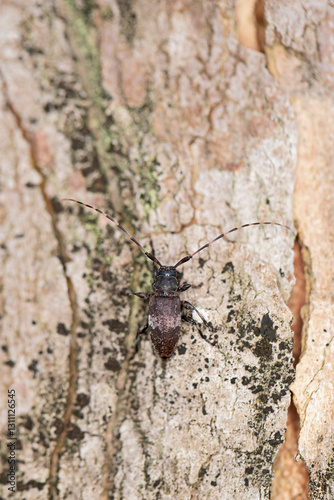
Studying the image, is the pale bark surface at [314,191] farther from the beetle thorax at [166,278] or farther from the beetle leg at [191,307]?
the beetle thorax at [166,278]

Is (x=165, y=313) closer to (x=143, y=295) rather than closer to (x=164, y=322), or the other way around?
(x=164, y=322)

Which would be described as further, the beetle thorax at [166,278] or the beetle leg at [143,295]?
the beetle thorax at [166,278]

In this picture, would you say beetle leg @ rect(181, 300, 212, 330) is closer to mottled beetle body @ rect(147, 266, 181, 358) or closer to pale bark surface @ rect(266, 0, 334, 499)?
mottled beetle body @ rect(147, 266, 181, 358)

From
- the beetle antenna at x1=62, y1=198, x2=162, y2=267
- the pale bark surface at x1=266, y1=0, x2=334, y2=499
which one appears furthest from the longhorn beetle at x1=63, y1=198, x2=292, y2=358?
the pale bark surface at x1=266, y1=0, x2=334, y2=499

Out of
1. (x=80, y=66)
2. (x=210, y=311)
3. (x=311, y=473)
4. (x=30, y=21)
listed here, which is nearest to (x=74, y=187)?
(x=80, y=66)

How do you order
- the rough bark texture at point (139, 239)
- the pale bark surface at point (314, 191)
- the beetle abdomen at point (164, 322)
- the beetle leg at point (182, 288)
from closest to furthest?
the rough bark texture at point (139, 239) < the beetle abdomen at point (164, 322) < the pale bark surface at point (314, 191) < the beetle leg at point (182, 288)

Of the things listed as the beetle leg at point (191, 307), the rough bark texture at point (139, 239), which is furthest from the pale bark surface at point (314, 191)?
the beetle leg at point (191, 307)

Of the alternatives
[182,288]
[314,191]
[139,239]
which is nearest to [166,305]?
[182,288]
